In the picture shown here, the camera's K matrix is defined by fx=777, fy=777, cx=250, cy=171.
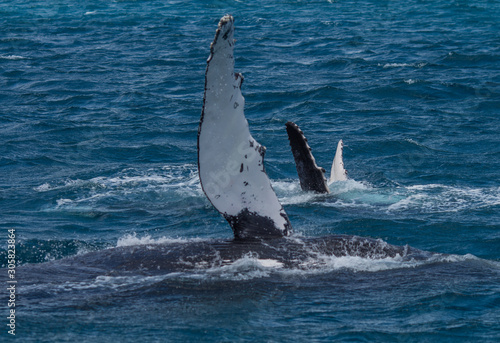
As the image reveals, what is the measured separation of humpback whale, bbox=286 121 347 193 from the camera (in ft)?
39.1

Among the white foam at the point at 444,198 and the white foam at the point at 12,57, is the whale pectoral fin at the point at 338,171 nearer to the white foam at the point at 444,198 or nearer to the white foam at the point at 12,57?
the white foam at the point at 444,198

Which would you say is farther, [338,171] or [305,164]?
[338,171]

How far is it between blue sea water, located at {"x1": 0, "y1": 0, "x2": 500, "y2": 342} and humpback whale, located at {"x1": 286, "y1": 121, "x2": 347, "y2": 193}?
26cm

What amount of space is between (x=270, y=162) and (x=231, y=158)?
9501 mm

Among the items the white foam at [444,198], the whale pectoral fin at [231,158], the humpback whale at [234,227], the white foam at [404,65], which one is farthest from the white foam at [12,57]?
the whale pectoral fin at [231,158]

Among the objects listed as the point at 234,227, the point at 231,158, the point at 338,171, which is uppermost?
the point at 231,158

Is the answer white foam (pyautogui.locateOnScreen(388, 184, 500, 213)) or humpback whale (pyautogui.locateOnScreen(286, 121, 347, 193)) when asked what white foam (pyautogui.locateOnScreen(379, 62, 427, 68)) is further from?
humpback whale (pyautogui.locateOnScreen(286, 121, 347, 193))

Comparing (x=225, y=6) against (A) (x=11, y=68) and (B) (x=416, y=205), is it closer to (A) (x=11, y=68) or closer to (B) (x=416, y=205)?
(A) (x=11, y=68)

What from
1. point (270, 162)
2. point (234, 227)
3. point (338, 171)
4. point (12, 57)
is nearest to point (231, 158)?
point (234, 227)

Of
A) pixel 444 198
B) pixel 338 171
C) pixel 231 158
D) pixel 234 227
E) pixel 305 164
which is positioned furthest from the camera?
pixel 338 171

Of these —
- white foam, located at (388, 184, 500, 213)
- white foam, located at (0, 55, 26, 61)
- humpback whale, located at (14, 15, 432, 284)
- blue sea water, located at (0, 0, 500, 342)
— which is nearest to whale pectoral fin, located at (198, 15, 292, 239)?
humpback whale, located at (14, 15, 432, 284)

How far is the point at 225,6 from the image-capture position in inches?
1871

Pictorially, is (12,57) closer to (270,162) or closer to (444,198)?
(270,162)

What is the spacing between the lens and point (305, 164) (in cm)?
1323
